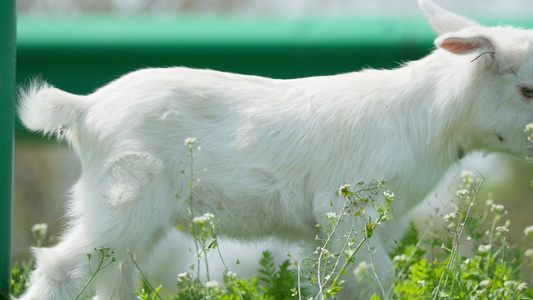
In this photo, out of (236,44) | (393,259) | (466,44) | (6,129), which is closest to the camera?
(393,259)

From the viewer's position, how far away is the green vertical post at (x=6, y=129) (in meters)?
5.63

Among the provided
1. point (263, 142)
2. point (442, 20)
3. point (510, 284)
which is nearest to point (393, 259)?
point (510, 284)

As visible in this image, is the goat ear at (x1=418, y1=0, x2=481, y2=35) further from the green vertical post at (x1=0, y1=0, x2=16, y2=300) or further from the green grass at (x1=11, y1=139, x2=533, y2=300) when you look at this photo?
the green vertical post at (x1=0, y1=0, x2=16, y2=300)

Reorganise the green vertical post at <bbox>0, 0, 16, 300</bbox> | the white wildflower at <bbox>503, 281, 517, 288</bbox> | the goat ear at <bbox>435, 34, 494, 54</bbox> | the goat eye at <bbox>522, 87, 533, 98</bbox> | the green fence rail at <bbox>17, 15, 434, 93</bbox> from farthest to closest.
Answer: the green fence rail at <bbox>17, 15, 434, 93</bbox>
the green vertical post at <bbox>0, 0, 16, 300</bbox>
the goat eye at <bbox>522, 87, 533, 98</bbox>
the goat ear at <bbox>435, 34, 494, 54</bbox>
the white wildflower at <bbox>503, 281, 517, 288</bbox>

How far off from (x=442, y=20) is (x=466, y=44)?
0.71 m

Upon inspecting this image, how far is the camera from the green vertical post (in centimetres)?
563

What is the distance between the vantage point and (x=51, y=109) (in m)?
5.26

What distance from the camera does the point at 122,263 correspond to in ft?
18.6

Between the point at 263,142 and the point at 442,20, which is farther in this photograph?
the point at 442,20

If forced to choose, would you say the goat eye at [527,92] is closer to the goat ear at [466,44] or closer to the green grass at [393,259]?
the goat ear at [466,44]

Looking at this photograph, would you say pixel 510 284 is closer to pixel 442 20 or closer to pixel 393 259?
pixel 393 259

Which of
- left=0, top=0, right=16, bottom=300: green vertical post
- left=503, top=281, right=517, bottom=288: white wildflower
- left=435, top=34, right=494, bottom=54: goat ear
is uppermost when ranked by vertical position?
left=435, top=34, right=494, bottom=54: goat ear

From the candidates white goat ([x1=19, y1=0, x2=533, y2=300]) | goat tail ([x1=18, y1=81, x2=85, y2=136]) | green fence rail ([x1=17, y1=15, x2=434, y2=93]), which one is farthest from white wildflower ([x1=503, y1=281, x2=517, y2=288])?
green fence rail ([x1=17, y1=15, x2=434, y2=93])

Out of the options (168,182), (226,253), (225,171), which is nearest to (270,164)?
(225,171)
